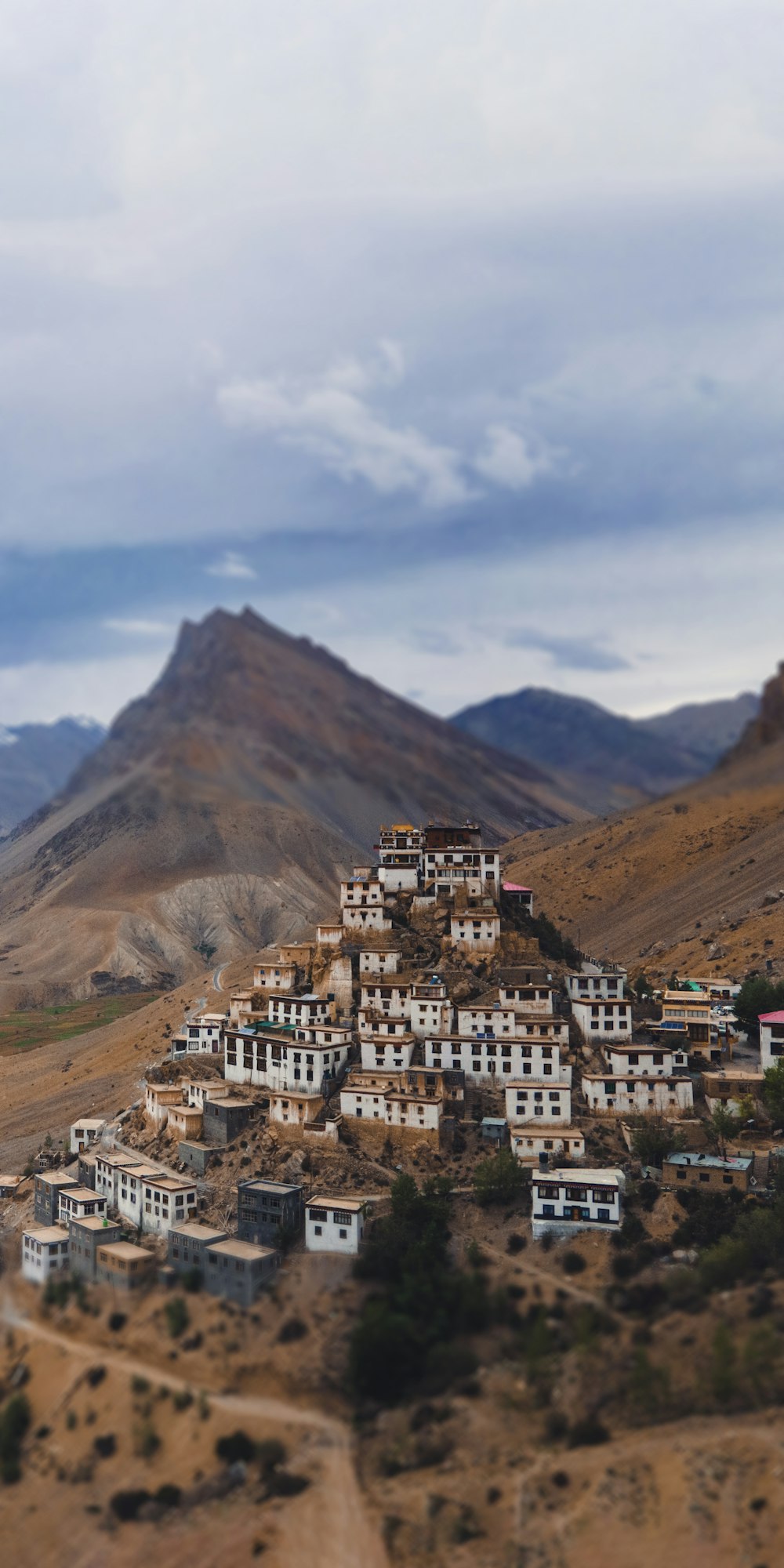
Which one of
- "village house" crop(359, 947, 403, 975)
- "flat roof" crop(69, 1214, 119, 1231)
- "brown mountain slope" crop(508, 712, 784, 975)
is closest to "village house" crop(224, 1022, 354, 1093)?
"village house" crop(359, 947, 403, 975)

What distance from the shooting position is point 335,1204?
2722cm

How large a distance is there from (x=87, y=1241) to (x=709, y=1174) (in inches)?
550

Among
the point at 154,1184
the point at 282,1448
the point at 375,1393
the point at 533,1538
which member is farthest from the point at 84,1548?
the point at 154,1184

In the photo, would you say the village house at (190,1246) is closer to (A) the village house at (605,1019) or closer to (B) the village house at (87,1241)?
(B) the village house at (87,1241)

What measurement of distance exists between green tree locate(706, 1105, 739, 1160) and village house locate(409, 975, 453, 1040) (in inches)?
281

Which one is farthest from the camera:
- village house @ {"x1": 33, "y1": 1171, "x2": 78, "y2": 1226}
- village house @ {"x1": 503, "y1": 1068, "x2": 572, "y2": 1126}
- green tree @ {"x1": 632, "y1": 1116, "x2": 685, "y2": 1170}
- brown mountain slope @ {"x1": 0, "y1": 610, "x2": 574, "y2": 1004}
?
village house @ {"x1": 33, "y1": 1171, "x2": 78, "y2": 1226}

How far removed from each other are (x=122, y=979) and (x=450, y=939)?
45.0 m

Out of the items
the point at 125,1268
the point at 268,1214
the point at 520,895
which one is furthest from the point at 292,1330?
the point at 520,895

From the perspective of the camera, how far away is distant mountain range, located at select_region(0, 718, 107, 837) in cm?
2984

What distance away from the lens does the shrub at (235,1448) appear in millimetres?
20891

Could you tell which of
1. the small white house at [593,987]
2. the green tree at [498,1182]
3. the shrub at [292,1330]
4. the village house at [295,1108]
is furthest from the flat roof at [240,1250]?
the small white house at [593,987]

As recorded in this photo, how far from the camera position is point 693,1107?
3073cm

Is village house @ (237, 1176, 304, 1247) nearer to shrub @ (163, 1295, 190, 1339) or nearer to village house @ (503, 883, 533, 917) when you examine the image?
shrub @ (163, 1295, 190, 1339)

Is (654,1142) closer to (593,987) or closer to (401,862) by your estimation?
(593,987)
